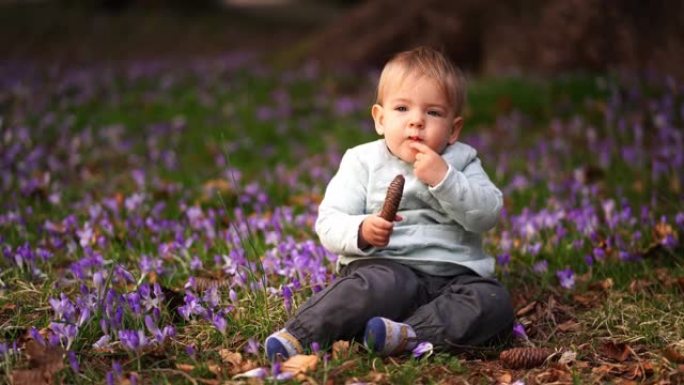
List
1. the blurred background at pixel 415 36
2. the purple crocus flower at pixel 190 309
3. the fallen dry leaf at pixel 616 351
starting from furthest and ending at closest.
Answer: the blurred background at pixel 415 36 < the purple crocus flower at pixel 190 309 < the fallen dry leaf at pixel 616 351

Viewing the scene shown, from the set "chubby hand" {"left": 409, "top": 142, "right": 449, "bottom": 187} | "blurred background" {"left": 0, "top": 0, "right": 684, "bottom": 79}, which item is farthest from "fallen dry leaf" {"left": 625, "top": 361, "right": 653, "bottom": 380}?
"blurred background" {"left": 0, "top": 0, "right": 684, "bottom": 79}

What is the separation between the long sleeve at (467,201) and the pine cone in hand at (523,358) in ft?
1.74

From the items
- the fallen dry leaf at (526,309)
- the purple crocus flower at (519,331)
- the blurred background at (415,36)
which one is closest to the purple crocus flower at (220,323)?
the purple crocus flower at (519,331)

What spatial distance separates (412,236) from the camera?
11.9ft

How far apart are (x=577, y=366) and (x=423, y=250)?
77 centimetres

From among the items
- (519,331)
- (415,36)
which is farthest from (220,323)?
(415,36)

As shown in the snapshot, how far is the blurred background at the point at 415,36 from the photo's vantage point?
9.23 meters

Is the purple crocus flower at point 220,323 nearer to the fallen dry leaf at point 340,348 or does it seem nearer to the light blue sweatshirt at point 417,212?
the fallen dry leaf at point 340,348

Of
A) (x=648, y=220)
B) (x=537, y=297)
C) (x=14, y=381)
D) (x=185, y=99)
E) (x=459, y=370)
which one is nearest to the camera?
(x=14, y=381)

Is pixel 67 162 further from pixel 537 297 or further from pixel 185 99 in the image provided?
pixel 537 297

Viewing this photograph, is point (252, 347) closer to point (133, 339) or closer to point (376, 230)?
point (133, 339)

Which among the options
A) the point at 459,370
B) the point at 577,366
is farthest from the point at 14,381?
the point at 577,366

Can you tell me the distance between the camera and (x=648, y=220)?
16.1 ft

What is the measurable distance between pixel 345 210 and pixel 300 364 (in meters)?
0.83
